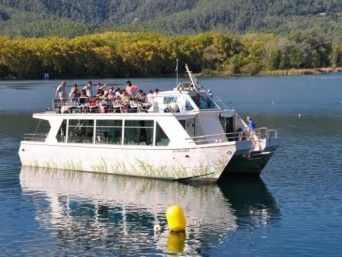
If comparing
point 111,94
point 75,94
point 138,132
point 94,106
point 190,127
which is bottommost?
point 138,132

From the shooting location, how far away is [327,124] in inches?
2862

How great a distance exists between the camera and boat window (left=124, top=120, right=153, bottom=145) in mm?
40094

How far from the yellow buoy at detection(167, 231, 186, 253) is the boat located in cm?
913

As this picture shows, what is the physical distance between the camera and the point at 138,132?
133 ft

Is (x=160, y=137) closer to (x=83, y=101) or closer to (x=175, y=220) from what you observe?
(x=83, y=101)

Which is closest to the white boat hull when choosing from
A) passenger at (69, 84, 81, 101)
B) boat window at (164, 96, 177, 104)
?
boat window at (164, 96, 177, 104)

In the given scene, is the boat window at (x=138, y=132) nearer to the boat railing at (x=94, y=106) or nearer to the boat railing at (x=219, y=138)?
the boat railing at (x=94, y=106)

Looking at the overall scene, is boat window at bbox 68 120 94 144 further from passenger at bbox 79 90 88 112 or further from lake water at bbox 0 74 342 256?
lake water at bbox 0 74 342 256

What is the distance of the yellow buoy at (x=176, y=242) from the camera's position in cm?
2734

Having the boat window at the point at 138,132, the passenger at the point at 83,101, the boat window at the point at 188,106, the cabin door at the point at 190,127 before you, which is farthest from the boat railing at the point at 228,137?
the passenger at the point at 83,101

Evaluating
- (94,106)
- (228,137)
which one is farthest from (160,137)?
(94,106)

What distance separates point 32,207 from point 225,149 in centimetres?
1020

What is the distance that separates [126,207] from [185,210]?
302 centimetres

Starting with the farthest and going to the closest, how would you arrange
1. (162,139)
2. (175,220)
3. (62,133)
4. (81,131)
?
1. (62,133)
2. (81,131)
3. (162,139)
4. (175,220)
